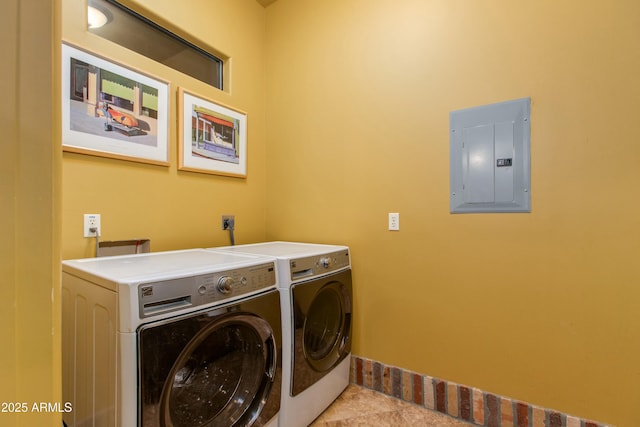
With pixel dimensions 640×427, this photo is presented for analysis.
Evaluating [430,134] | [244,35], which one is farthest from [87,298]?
[244,35]

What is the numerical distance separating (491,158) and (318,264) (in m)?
1.12

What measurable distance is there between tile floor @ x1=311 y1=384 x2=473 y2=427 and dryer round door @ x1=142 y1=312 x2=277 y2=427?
591 millimetres

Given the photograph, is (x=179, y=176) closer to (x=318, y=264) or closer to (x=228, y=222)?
(x=228, y=222)

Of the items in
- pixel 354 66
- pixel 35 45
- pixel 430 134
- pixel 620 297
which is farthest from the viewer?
pixel 354 66

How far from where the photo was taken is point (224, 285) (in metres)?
1.15

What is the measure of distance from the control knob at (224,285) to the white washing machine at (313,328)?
1.10ft

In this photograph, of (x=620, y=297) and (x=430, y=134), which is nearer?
(x=620, y=297)

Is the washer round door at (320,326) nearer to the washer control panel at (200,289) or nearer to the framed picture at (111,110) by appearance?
the washer control panel at (200,289)

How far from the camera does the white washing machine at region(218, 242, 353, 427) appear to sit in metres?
1.46

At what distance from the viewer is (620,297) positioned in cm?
138

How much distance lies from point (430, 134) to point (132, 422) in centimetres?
192

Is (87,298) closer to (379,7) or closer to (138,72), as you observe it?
(138,72)

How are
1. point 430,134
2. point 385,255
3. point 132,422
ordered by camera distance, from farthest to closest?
point 385,255
point 430,134
point 132,422

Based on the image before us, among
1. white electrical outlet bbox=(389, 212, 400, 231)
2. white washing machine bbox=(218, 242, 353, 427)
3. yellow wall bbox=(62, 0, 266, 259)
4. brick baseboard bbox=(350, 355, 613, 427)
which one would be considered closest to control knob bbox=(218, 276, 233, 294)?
white washing machine bbox=(218, 242, 353, 427)
